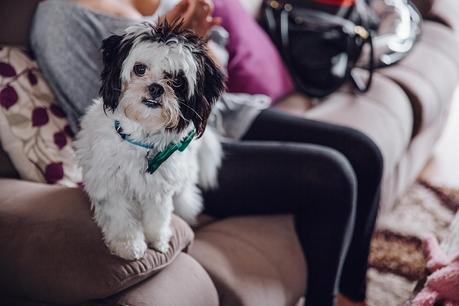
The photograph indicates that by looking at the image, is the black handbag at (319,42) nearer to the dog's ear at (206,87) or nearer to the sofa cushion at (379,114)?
the sofa cushion at (379,114)

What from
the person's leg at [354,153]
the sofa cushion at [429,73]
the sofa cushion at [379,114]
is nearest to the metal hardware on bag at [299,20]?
the sofa cushion at [379,114]

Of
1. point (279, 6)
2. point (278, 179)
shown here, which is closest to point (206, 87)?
point (278, 179)

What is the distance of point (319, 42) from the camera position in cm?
221

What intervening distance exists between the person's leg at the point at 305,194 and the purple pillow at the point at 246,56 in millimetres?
547

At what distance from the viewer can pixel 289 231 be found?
152 centimetres

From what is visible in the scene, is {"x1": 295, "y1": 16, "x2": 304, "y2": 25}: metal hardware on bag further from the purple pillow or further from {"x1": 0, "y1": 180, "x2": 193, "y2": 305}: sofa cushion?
{"x1": 0, "y1": 180, "x2": 193, "y2": 305}: sofa cushion

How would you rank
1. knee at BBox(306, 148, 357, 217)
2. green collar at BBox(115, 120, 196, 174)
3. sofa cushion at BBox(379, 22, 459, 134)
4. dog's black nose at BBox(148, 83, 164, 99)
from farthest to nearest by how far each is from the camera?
sofa cushion at BBox(379, 22, 459, 134) < knee at BBox(306, 148, 357, 217) < green collar at BBox(115, 120, 196, 174) < dog's black nose at BBox(148, 83, 164, 99)

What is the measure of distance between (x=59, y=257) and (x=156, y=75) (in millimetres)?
409

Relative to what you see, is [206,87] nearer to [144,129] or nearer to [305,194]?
[144,129]

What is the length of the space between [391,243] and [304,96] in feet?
2.26

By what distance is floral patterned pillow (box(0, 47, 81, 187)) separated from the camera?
4.44ft

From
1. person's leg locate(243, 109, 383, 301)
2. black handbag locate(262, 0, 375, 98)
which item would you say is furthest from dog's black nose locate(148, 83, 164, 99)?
black handbag locate(262, 0, 375, 98)

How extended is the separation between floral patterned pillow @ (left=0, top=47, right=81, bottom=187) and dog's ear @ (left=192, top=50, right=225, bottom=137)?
467 millimetres

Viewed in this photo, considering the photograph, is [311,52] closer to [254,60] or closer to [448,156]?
[254,60]
